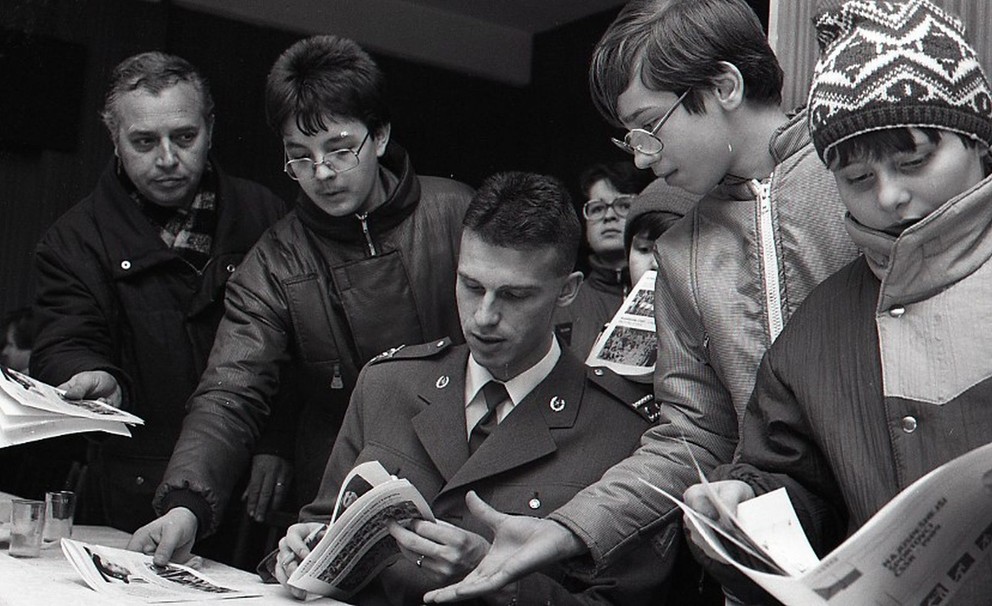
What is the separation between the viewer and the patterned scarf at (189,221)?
10.9 feet

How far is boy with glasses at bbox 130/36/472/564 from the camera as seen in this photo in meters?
2.91

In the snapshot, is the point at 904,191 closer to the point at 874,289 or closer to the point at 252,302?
the point at 874,289

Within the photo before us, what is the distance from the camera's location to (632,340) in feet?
8.86

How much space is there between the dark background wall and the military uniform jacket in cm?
99

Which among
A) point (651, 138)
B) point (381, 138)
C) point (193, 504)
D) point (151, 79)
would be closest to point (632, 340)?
point (651, 138)

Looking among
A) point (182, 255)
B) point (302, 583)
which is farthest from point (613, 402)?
point (182, 255)

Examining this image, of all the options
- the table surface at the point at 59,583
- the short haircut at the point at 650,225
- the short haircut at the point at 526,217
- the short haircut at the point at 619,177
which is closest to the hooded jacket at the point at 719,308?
the short haircut at the point at 526,217

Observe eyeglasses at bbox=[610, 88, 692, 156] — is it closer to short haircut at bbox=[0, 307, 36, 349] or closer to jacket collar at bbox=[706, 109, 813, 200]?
jacket collar at bbox=[706, 109, 813, 200]

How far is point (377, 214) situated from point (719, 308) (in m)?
1.10

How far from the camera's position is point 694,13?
217cm

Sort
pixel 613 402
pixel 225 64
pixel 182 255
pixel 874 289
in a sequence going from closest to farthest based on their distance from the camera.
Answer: pixel 874 289 < pixel 613 402 < pixel 182 255 < pixel 225 64

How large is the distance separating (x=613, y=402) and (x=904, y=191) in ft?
3.19

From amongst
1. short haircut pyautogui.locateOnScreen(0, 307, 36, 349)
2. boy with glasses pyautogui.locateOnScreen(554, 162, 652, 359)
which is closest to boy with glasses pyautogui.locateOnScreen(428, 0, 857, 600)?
boy with glasses pyautogui.locateOnScreen(554, 162, 652, 359)

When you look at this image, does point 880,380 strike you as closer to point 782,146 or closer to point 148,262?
point 782,146
